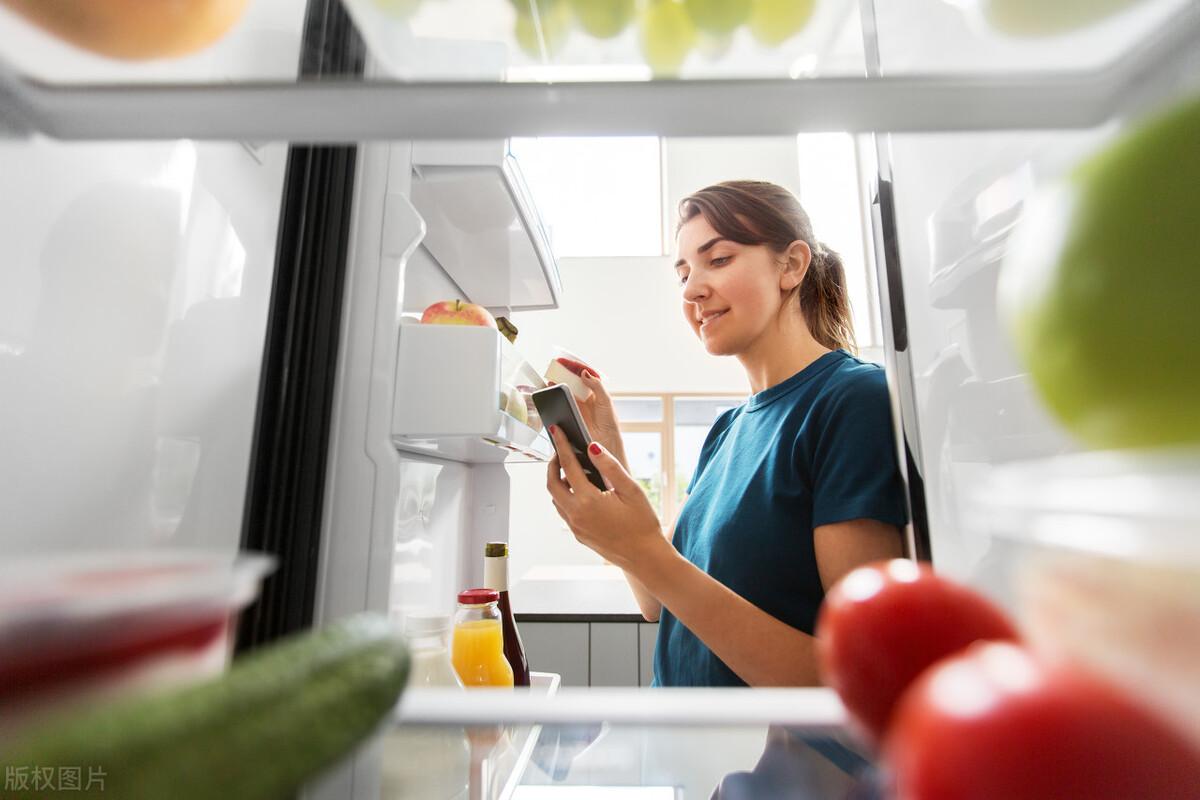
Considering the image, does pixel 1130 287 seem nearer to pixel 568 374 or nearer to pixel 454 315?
pixel 454 315

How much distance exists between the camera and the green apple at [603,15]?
0.27 meters

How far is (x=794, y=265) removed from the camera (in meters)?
1.01

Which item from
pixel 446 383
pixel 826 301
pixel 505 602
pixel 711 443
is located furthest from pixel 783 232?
pixel 505 602

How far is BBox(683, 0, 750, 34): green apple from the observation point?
0.27m

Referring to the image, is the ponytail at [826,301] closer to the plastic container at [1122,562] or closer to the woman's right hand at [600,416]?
the woman's right hand at [600,416]

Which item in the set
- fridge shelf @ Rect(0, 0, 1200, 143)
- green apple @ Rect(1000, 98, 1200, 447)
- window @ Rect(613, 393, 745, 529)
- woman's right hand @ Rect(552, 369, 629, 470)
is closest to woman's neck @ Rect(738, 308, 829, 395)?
woman's right hand @ Rect(552, 369, 629, 470)

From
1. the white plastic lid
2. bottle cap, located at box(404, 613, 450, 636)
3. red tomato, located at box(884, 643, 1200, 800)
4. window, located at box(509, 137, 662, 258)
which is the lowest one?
bottle cap, located at box(404, 613, 450, 636)

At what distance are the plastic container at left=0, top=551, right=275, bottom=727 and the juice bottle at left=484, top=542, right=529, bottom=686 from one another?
67 centimetres

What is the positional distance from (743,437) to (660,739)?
54 cm

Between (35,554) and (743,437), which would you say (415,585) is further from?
(35,554)

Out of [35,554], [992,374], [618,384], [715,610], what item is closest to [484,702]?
[35,554]

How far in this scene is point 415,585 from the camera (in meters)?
0.97

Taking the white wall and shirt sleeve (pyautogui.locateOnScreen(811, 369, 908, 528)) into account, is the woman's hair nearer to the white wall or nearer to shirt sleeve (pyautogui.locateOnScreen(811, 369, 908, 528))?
shirt sleeve (pyautogui.locateOnScreen(811, 369, 908, 528))

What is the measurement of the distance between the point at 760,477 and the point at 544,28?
67 cm
